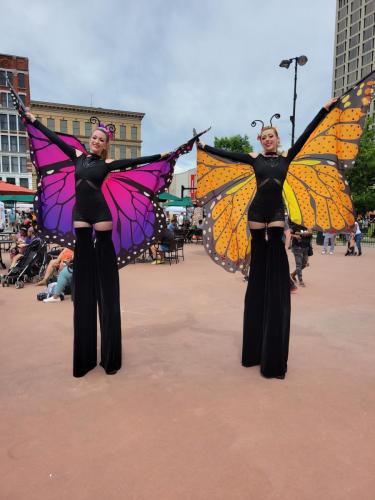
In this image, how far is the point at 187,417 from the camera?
9.17ft

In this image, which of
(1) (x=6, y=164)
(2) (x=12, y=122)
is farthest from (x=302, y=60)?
(1) (x=6, y=164)

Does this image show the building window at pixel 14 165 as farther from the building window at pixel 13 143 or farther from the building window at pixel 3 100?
the building window at pixel 3 100

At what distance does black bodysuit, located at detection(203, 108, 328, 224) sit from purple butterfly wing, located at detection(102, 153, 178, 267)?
102 centimetres

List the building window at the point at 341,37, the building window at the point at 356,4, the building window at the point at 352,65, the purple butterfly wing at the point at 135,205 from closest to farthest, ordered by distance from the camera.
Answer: the purple butterfly wing at the point at 135,205 → the building window at the point at 356,4 → the building window at the point at 352,65 → the building window at the point at 341,37

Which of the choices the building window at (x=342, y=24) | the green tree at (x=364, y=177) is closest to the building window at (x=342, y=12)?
the building window at (x=342, y=24)

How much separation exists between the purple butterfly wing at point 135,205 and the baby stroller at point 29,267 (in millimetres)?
4920

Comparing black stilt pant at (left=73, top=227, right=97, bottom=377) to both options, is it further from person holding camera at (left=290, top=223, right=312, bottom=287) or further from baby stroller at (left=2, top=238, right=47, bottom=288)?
person holding camera at (left=290, top=223, right=312, bottom=287)

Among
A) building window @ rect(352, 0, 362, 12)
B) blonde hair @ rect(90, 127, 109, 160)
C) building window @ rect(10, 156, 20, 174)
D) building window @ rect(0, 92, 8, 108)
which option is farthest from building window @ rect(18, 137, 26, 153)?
building window @ rect(352, 0, 362, 12)

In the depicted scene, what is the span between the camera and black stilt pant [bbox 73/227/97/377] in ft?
11.4

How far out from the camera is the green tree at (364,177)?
2534 centimetres

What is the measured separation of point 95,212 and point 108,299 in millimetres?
885

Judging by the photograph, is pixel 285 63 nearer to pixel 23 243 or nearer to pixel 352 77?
pixel 23 243

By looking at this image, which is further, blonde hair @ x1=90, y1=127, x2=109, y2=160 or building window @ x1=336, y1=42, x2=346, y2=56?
building window @ x1=336, y1=42, x2=346, y2=56

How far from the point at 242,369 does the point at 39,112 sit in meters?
58.2
